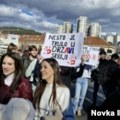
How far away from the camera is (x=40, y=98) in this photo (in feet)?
15.3

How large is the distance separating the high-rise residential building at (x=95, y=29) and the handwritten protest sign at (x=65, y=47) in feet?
398

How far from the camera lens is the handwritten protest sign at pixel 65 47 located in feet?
28.9

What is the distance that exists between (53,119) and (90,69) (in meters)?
7.44

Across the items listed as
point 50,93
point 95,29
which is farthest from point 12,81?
point 95,29

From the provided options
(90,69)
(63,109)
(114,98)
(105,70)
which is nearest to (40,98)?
(63,109)

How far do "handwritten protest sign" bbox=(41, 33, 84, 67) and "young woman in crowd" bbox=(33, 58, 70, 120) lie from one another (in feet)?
12.8

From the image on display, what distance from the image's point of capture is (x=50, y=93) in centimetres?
466

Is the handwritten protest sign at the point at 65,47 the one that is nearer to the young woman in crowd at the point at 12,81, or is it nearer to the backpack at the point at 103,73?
the backpack at the point at 103,73

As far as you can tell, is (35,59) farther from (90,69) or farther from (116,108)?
(116,108)

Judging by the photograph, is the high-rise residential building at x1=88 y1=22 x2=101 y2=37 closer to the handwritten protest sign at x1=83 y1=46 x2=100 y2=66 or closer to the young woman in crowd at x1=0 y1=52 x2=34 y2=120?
the handwritten protest sign at x1=83 y1=46 x2=100 y2=66

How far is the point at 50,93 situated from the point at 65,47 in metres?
4.59

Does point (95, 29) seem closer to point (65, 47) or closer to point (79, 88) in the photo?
point (79, 88)

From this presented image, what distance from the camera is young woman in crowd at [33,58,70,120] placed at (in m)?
4.52

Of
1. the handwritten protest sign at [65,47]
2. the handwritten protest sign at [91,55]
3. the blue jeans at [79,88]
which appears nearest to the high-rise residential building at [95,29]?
the handwritten protest sign at [91,55]
